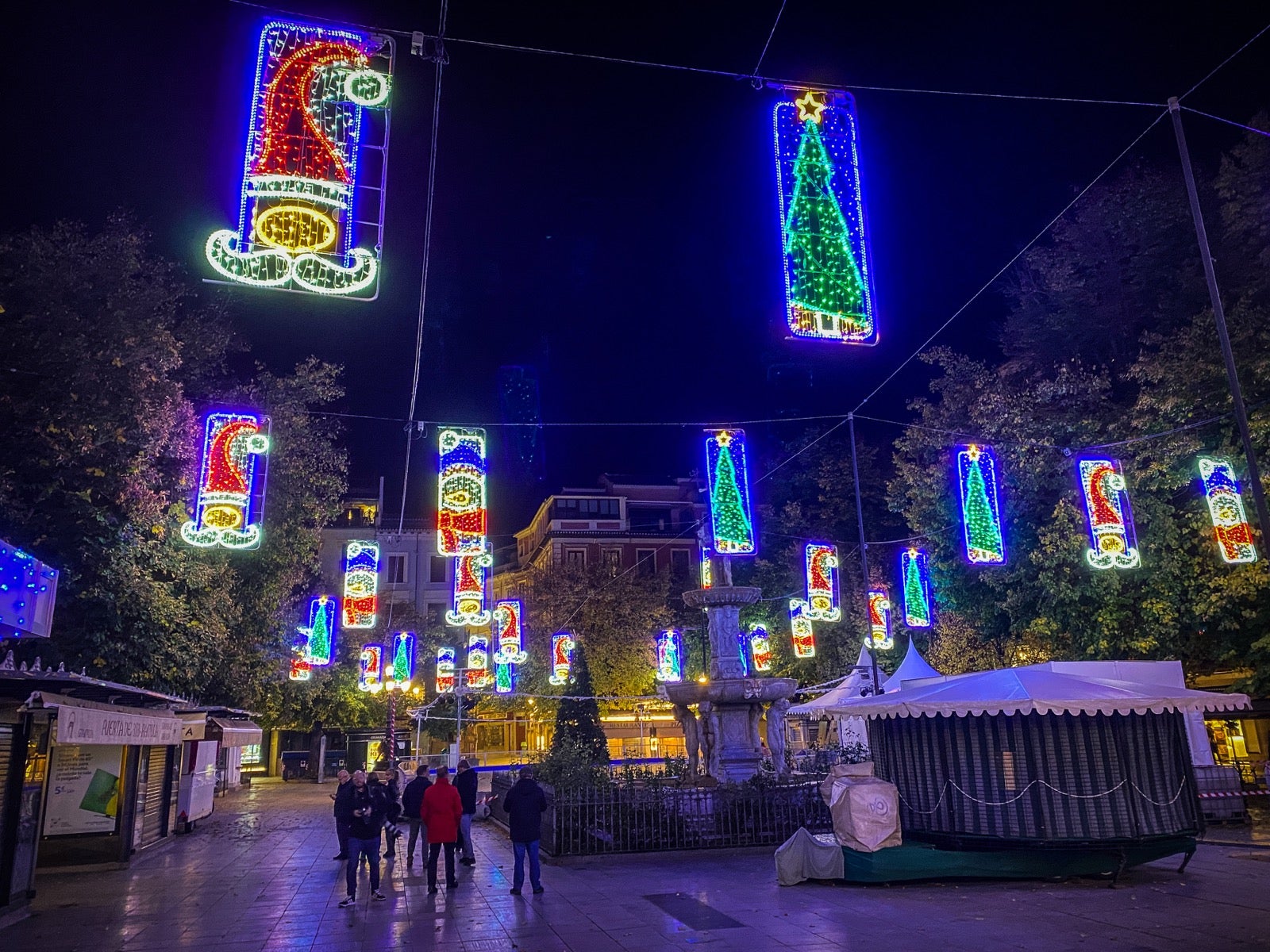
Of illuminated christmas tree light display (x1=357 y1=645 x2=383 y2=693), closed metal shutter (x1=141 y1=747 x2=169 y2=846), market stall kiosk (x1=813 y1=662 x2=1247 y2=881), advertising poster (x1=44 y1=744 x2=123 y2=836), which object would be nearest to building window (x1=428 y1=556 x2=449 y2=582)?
illuminated christmas tree light display (x1=357 y1=645 x2=383 y2=693)

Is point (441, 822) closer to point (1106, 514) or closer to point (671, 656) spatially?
point (1106, 514)

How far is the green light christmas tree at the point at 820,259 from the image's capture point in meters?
11.9

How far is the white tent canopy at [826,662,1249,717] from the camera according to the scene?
1051cm

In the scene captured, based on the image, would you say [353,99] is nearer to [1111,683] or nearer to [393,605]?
[1111,683]

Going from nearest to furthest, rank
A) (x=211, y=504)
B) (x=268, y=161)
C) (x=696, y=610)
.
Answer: (x=268, y=161) < (x=211, y=504) < (x=696, y=610)

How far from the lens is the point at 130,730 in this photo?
40.0 feet

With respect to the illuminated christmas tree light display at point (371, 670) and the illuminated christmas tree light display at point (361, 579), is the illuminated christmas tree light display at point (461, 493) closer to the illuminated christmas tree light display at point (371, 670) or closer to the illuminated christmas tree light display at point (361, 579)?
the illuminated christmas tree light display at point (361, 579)

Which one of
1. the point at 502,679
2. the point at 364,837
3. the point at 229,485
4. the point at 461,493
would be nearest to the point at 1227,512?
the point at 461,493

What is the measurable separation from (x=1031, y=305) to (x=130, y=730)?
25165 mm

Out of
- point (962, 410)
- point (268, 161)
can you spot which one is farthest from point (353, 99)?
point (962, 410)

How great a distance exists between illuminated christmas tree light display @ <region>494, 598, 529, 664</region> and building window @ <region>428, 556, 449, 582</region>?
28.7 m

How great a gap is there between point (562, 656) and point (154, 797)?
1714cm

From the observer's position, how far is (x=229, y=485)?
14164 millimetres

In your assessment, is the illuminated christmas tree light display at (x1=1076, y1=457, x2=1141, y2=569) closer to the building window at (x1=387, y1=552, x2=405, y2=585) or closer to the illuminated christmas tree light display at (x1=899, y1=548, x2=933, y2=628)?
the illuminated christmas tree light display at (x1=899, y1=548, x2=933, y2=628)
